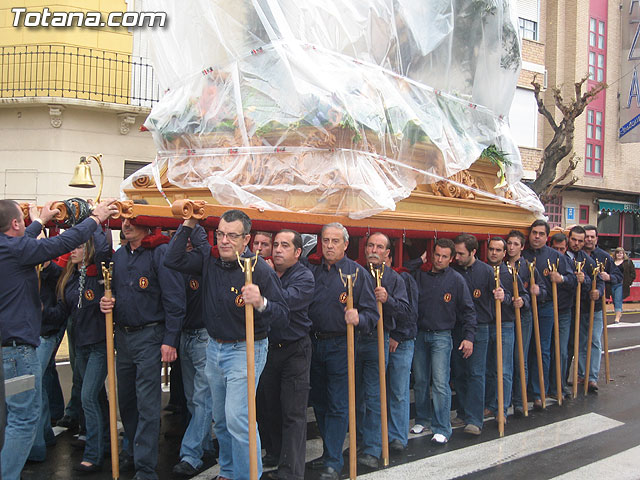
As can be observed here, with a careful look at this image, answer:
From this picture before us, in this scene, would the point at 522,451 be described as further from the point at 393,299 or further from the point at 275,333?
the point at 275,333

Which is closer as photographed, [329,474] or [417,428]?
[329,474]

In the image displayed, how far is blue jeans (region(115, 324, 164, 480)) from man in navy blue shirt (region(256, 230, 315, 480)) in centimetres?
84

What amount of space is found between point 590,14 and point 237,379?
21495 millimetres

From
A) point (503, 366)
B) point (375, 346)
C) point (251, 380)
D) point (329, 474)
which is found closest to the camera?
point (251, 380)

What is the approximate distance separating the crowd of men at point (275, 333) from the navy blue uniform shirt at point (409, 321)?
13 millimetres

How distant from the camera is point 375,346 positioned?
561cm

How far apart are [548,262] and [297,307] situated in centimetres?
403

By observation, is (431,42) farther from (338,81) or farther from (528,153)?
(528,153)

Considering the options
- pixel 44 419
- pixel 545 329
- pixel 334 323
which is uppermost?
pixel 334 323

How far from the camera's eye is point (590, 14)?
846 inches

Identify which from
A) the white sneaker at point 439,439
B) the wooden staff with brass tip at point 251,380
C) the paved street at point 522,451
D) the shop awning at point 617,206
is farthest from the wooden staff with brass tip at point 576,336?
the shop awning at point 617,206

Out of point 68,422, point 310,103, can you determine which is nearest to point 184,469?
point 68,422

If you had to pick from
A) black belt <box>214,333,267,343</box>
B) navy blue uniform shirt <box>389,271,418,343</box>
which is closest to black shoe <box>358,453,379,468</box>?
navy blue uniform shirt <box>389,271,418,343</box>

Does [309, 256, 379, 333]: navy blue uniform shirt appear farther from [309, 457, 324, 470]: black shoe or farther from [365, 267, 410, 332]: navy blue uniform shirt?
[309, 457, 324, 470]: black shoe
